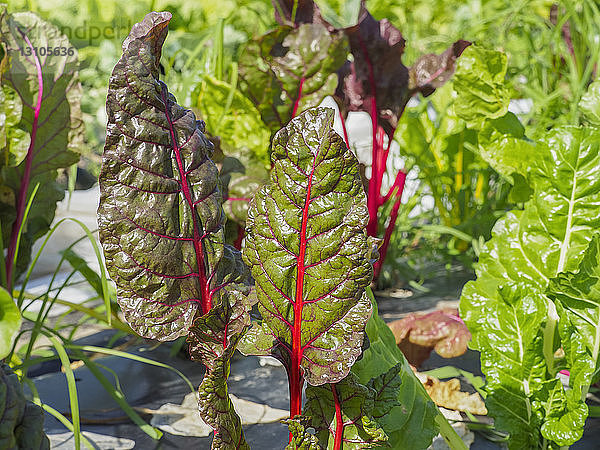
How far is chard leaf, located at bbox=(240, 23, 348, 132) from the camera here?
108 centimetres

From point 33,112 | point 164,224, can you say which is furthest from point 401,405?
point 33,112

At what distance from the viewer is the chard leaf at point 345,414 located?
1.78 feet

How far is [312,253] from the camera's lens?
0.54 meters

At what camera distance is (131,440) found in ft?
2.71

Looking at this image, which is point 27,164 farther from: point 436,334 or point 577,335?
point 577,335

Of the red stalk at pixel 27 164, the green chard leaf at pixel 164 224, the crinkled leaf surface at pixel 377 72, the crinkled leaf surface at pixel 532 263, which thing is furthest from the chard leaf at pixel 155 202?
the crinkled leaf surface at pixel 377 72

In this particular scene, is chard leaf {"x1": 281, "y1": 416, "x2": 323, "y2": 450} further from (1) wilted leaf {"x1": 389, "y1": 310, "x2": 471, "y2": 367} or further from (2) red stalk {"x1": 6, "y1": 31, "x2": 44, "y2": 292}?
(2) red stalk {"x1": 6, "y1": 31, "x2": 44, "y2": 292}

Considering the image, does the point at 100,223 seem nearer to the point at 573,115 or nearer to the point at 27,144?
the point at 27,144

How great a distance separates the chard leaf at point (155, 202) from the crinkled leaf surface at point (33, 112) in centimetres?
45

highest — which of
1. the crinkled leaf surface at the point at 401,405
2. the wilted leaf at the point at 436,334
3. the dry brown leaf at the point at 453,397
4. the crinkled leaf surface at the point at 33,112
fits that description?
the crinkled leaf surface at the point at 33,112

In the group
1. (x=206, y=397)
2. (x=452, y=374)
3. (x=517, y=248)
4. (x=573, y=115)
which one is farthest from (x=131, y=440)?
(x=573, y=115)

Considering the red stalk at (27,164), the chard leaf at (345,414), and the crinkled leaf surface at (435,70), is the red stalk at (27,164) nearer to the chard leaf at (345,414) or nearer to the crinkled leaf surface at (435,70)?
the chard leaf at (345,414)

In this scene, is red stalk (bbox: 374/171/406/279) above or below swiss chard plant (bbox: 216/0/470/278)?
below

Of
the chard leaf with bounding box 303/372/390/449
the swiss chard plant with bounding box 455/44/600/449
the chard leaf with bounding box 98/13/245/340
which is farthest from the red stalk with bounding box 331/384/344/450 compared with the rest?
the swiss chard plant with bounding box 455/44/600/449
